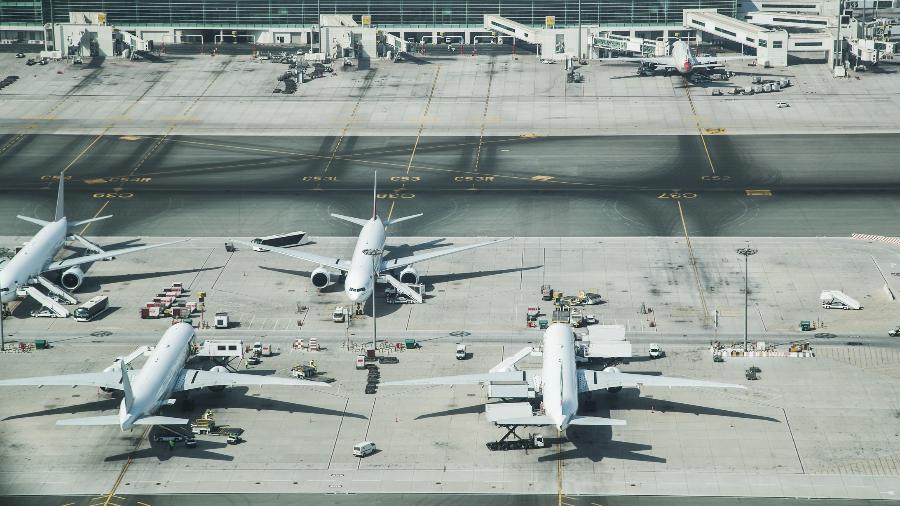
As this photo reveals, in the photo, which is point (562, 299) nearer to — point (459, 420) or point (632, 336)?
point (632, 336)

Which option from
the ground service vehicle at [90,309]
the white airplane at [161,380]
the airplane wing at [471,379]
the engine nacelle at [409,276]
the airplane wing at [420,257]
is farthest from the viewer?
the airplane wing at [420,257]

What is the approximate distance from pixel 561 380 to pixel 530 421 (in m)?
5.94

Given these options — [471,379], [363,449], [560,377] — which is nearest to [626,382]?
[560,377]

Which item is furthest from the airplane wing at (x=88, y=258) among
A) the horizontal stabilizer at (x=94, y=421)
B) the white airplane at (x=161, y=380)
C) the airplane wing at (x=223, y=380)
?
the horizontal stabilizer at (x=94, y=421)

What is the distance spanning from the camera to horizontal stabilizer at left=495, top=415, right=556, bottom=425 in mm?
133750

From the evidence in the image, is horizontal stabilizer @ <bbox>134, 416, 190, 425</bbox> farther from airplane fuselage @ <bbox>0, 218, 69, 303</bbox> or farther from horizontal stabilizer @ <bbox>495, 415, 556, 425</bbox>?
airplane fuselage @ <bbox>0, 218, 69, 303</bbox>

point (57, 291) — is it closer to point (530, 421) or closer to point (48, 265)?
point (48, 265)

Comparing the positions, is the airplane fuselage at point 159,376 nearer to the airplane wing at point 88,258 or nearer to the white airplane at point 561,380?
the white airplane at point 561,380

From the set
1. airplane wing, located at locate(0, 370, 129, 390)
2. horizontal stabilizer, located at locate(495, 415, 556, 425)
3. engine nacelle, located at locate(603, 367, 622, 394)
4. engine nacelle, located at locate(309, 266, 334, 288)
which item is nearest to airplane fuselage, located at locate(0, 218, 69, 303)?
airplane wing, located at locate(0, 370, 129, 390)

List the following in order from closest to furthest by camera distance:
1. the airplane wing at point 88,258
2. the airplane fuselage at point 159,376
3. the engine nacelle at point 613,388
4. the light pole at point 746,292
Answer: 1. the airplane fuselage at point 159,376
2. the engine nacelle at point 613,388
3. the light pole at point 746,292
4. the airplane wing at point 88,258

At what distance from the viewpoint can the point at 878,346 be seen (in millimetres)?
164250

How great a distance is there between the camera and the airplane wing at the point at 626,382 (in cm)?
14612

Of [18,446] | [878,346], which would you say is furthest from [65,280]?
[878,346]

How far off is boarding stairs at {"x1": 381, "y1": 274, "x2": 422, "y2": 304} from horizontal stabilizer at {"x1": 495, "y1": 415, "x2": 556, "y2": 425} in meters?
46.5
